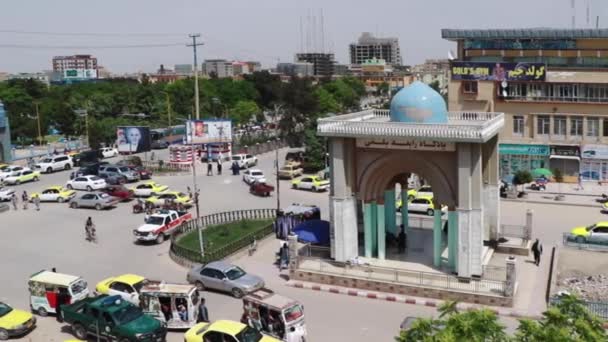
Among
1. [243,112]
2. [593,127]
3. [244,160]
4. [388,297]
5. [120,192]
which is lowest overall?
[388,297]

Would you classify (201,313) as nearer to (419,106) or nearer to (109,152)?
(419,106)

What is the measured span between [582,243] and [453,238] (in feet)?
25.8

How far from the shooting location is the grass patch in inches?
1160

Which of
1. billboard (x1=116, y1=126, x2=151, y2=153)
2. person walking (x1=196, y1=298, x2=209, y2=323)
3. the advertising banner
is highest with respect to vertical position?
billboard (x1=116, y1=126, x2=151, y2=153)

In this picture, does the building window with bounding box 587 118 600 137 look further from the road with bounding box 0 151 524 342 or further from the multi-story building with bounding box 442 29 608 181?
the road with bounding box 0 151 524 342

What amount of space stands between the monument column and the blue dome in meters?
2.14

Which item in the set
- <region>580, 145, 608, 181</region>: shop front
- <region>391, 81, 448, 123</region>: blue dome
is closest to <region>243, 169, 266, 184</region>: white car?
<region>391, 81, 448, 123</region>: blue dome

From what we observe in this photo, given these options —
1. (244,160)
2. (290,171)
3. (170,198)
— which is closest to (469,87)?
(290,171)

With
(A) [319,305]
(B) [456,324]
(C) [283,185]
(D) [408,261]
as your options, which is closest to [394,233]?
(D) [408,261]

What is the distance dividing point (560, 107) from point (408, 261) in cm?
2443

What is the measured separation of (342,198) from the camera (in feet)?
80.4

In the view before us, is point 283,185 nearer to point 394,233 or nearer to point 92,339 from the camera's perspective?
point 394,233

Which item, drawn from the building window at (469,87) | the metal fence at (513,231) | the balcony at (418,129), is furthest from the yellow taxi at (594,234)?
the building window at (469,87)

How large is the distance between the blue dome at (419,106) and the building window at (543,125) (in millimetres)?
23754
